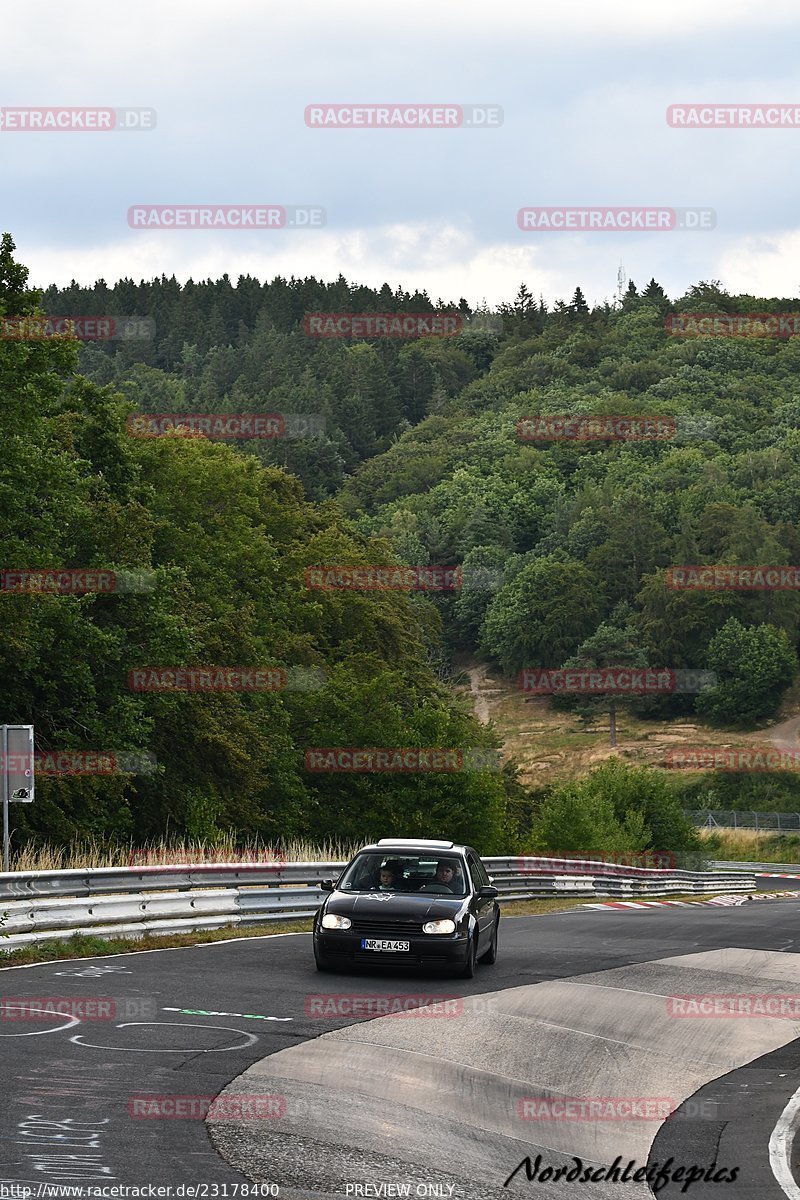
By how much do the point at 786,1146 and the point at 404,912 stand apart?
6968mm

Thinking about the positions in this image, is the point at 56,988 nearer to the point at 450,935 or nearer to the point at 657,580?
the point at 450,935

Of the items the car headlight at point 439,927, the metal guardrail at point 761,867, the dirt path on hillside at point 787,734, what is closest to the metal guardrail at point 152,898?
the car headlight at point 439,927

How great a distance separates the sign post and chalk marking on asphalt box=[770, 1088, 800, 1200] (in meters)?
9.96

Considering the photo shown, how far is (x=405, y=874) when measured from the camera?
17.3 metres

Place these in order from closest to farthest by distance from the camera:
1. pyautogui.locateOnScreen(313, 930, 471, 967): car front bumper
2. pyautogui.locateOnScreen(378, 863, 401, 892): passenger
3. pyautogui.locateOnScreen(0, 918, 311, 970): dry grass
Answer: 1. pyautogui.locateOnScreen(313, 930, 471, 967): car front bumper
2. pyautogui.locateOnScreen(0, 918, 311, 970): dry grass
3. pyautogui.locateOnScreen(378, 863, 401, 892): passenger

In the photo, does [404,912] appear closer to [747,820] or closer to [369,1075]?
[369,1075]

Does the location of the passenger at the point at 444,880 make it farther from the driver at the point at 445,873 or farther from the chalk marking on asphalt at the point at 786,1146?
the chalk marking on asphalt at the point at 786,1146

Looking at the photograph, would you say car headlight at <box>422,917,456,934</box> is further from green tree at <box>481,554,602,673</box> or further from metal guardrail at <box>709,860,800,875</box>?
green tree at <box>481,554,602,673</box>

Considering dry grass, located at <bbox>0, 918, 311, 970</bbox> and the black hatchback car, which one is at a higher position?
the black hatchback car

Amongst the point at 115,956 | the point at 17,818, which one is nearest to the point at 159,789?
the point at 17,818

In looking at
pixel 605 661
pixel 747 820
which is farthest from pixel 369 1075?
pixel 605 661

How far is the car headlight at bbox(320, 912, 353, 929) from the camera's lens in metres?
16.2

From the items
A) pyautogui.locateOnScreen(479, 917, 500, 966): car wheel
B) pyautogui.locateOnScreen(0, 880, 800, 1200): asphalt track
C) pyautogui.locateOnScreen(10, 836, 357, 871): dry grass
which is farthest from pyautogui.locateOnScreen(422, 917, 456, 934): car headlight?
pyautogui.locateOnScreen(10, 836, 357, 871): dry grass

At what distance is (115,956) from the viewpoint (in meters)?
17.5
